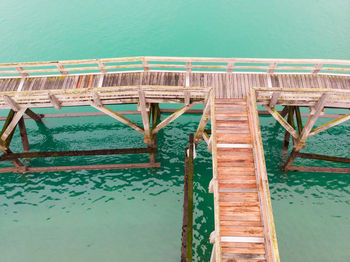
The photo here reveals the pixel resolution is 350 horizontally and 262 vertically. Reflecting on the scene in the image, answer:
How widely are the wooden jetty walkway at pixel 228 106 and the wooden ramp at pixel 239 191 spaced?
3 centimetres

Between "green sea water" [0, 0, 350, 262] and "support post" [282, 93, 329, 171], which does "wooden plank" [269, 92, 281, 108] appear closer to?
"support post" [282, 93, 329, 171]

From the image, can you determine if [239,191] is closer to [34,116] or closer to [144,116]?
[144,116]

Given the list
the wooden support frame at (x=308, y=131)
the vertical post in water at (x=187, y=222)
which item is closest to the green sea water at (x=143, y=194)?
the wooden support frame at (x=308, y=131)

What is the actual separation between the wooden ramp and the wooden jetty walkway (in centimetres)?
3

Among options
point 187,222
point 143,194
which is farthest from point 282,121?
point 143,194

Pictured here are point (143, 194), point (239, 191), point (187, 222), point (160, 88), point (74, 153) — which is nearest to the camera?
point (239, 191)

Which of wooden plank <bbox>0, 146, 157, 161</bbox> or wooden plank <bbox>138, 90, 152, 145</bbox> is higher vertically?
wooden plank <bbox>138, 90, 152, 145</bbox>

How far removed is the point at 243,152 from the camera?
27.2ft

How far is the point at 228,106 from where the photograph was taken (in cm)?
958

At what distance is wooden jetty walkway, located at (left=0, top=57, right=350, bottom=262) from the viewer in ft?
22.4

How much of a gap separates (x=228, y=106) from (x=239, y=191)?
3.68 m

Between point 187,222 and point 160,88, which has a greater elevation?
point 160,88

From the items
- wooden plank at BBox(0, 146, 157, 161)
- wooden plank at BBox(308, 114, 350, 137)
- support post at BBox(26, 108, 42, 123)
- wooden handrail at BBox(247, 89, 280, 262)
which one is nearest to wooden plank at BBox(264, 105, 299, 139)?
wooden plank at BBox(308, 114, 350, 137)

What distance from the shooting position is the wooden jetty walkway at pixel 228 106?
682 centimetres
